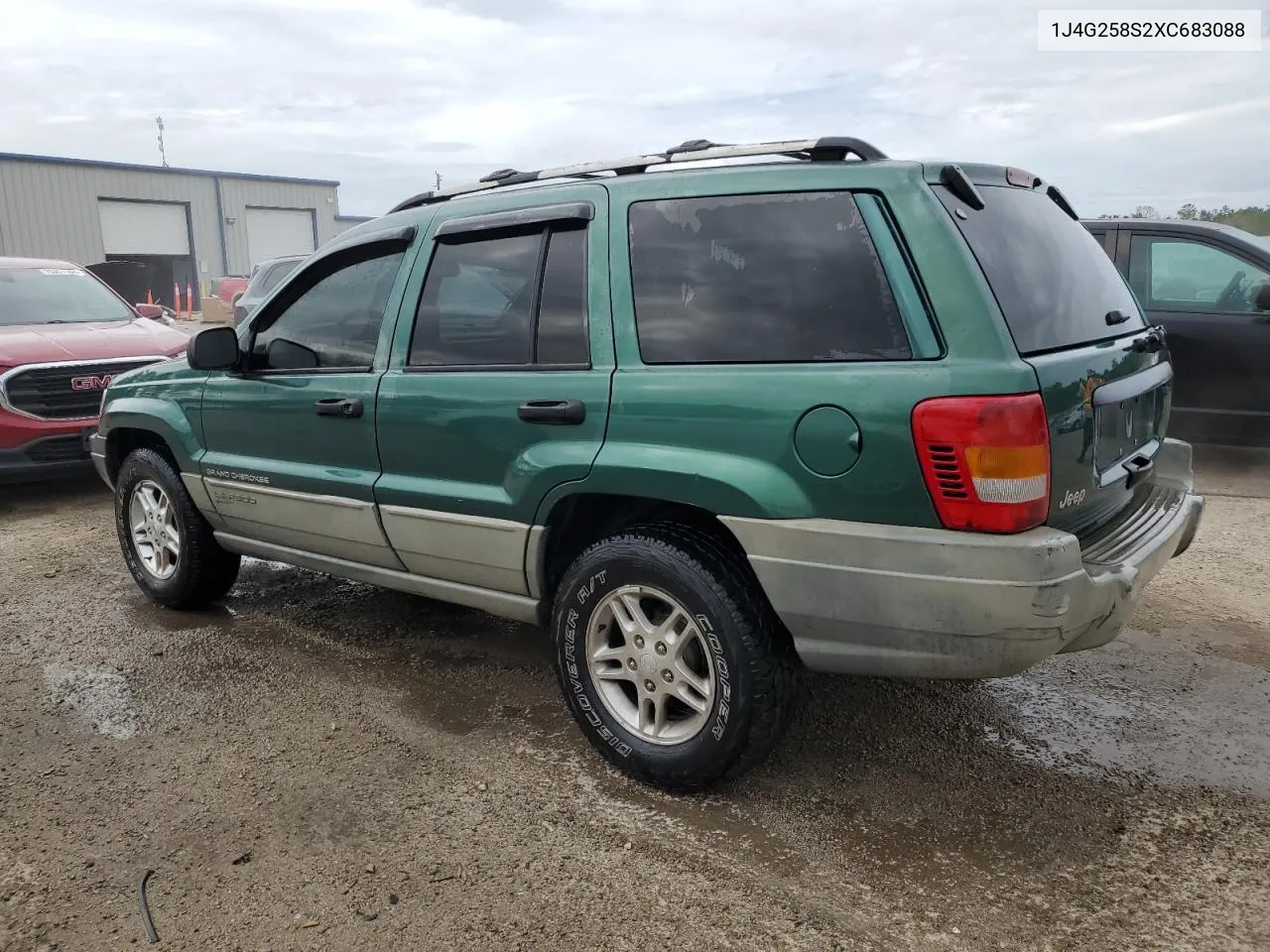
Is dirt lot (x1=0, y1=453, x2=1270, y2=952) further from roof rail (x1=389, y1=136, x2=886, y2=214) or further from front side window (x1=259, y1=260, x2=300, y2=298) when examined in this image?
front side window (x1=259, y1=260, x2=300, y2=298)

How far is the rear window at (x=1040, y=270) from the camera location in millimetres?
2514

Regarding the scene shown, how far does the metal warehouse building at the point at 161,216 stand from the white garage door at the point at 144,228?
33 mm

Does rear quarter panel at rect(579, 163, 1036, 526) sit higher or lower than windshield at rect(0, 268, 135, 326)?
lower

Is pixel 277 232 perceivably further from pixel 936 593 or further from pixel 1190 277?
pixel 936 593

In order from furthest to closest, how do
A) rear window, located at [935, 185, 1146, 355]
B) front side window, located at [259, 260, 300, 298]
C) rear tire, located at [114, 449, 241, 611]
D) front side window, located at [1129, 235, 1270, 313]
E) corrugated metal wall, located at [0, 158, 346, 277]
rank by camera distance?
corrugated metal wall, located at [0, 158, 346, 277] < front side window, located at [259, 260, 300, 298] < front side window, located at [1129, 235, 1270, 313] < rear tire, located at [114, 449, 241, 611] < rear window, located at [935, 185, 1146, 355]

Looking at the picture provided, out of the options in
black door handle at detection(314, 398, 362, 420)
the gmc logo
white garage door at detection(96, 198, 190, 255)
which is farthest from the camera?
white garage door at detection(96, 198, 190, 255)

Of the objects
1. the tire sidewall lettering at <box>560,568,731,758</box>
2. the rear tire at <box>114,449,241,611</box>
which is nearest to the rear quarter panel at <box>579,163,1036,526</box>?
the tire sidewall lettering at <box>560,568,731,758</box>

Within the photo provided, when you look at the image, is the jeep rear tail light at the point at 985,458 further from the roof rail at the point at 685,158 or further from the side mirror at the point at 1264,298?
the side mirror at the point at 1264,298

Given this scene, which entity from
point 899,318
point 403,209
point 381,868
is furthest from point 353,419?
point 899,318

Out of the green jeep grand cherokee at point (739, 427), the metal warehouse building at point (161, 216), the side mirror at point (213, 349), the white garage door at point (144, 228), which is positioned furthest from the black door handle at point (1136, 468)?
the white garage door at point (144, 228)

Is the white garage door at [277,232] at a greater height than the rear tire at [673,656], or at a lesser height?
greater

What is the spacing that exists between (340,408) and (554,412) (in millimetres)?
1037

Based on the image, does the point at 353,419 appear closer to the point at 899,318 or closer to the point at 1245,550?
the point at 899,318

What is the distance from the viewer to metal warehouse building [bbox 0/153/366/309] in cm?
2939
